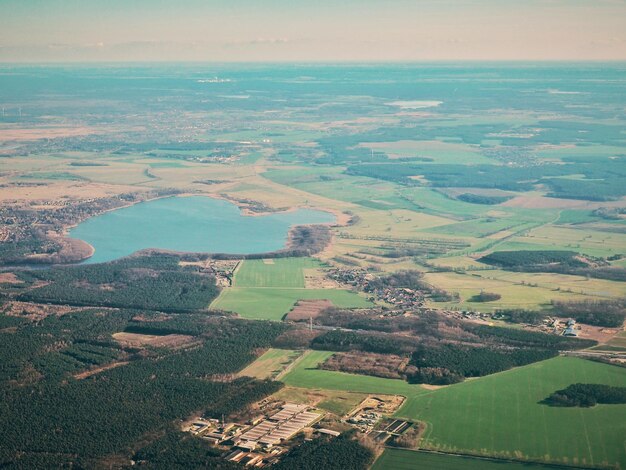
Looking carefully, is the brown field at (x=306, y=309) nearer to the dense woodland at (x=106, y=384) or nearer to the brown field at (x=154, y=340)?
the dense woodland at (x=106, y=384)

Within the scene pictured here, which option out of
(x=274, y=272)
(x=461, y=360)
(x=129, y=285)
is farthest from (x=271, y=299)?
(x=461, y=360)

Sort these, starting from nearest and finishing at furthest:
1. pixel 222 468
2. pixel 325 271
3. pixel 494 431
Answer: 1. pixel 222 468
2. pixel 494 431
3. pixel 325 271

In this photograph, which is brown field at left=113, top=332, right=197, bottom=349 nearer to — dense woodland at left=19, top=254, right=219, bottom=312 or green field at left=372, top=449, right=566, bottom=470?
dense woodland at left=19, top=254, right=219, bottom=312

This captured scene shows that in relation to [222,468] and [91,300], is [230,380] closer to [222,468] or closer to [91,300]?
[222,468]

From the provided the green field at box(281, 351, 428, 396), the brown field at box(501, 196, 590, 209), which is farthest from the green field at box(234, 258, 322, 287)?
the brown field at box(501, 196, 590, 209)

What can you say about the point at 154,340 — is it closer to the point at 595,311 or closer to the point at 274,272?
the point at 274,272

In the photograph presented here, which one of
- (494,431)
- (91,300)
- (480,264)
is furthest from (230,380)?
(480,264)
